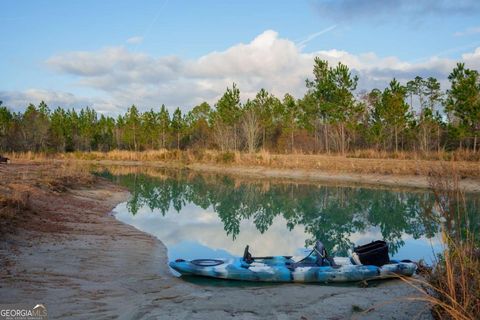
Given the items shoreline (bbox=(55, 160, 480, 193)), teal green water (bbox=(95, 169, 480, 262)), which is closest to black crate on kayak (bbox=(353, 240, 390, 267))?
teal green water (bbox=(95, 169, 480, 262))

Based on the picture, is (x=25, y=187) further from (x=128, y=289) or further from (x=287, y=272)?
(x=287, y=272)

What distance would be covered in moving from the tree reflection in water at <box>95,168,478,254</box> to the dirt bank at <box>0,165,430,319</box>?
454 cm

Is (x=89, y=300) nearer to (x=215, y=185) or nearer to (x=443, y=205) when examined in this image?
(x=443, y=205)

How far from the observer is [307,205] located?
797 inches

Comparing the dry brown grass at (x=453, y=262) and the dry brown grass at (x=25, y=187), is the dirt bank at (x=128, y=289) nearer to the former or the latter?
the dry brown grass at (x=25, y=187)

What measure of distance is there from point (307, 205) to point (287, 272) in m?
12.5

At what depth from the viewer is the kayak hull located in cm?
795

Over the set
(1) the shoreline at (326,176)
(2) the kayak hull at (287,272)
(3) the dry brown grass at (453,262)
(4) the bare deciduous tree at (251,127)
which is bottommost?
(2) the kayak hull at (287,272)

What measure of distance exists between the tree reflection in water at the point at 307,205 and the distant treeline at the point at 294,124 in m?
6.60

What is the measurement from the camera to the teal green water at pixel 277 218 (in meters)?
12.3

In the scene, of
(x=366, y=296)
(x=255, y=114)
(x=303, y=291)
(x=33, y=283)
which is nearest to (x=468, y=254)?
(x=366, y=296)

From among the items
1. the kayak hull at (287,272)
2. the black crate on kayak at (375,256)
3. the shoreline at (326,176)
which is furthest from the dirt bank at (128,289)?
the shoreline at (326,176)

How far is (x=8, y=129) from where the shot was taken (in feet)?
184

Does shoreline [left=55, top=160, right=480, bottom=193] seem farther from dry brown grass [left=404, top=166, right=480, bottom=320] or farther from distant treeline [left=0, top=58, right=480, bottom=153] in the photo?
dry brown grass [left=404, top=166, right=480, bottom=320]
